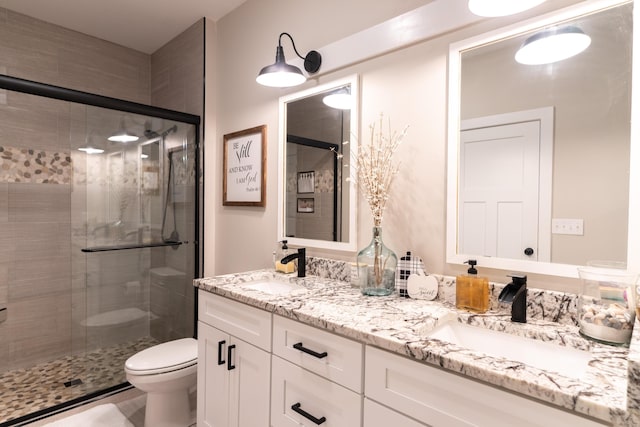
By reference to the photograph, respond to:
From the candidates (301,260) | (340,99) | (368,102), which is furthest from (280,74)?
(301,260)

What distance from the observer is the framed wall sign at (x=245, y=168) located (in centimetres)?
225

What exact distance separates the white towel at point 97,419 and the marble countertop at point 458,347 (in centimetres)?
118

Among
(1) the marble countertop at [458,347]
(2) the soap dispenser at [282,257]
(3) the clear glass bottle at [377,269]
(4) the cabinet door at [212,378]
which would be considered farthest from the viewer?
(2) the soap dispenser at [282,257]

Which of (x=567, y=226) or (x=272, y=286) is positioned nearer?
(x=567, y=226)

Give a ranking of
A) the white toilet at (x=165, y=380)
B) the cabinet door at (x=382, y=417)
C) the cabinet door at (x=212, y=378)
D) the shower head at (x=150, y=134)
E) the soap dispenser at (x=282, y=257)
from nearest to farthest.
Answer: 1. the cabinet door at (x=382, y=417)
2. the cabinet door at (x=212, y=378)
3. the white toilet at (x=165, y=380)
4. the soap dispenser at (x=282, y=257)
5. the shower head at (x=150, y=134)

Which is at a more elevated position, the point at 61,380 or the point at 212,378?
the point at 212,378

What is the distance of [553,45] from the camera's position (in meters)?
1.16

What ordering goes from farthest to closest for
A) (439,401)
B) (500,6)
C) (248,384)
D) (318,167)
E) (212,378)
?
(318,167)
(212,378)
(248,384)
(500,6)
(439,401)

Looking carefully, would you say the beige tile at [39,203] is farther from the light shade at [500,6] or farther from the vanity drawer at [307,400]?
the light shade at [500,6]

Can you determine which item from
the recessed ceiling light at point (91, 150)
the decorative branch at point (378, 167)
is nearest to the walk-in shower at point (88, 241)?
the recessed ceiling light at point (91, 150)

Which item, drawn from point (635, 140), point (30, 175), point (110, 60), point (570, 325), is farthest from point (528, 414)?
point (110, 60)

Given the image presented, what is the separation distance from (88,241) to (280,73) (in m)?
1.76

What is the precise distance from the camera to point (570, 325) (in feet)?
3.56

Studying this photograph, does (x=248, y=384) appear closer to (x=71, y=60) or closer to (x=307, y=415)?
(x=307, y=415)
